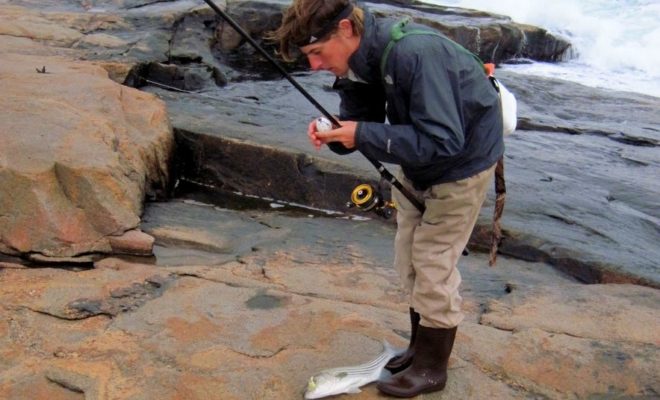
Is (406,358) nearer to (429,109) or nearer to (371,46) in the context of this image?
(429,109)

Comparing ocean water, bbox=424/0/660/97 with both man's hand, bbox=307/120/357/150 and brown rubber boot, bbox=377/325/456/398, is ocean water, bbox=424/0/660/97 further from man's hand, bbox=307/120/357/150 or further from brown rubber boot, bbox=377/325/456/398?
man's hand, bbox=307/120/357/150

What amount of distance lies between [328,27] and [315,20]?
51 mm

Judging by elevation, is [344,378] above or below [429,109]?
below

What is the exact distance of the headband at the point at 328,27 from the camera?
2.26m

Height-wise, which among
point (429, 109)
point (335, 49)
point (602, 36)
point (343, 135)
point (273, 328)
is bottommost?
point (273, 328)

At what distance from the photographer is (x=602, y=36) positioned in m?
17.2

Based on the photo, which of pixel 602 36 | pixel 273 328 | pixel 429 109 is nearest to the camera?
pixel 429 109

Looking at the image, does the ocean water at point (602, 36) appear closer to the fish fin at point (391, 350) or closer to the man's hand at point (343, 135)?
the fish fin at point (391, 350)

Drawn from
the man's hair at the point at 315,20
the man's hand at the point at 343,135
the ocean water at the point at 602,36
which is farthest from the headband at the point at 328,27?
the ocean water at the point at 602,36

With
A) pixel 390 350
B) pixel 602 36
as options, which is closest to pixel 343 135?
pixel 390 350

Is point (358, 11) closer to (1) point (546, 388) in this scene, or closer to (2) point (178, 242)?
(1) point (546, 388)

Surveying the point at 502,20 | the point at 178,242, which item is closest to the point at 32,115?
the point at 178,242

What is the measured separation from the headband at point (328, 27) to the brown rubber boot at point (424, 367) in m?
1.11

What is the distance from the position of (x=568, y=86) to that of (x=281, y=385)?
859cm
